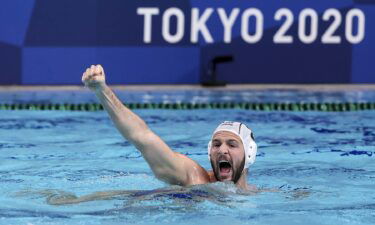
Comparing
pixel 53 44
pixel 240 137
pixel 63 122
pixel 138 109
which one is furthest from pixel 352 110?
pixel 240 137

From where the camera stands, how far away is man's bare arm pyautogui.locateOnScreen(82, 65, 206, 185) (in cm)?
372

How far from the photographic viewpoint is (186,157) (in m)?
4.37

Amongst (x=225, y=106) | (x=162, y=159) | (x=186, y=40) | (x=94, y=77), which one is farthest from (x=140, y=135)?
(x=186, y=40)

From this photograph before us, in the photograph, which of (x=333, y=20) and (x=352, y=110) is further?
(x=333, y=20)

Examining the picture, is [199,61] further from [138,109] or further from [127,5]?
[138,109]

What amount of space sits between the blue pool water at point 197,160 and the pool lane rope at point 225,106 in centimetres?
14

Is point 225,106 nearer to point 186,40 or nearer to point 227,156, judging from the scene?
point 186,40

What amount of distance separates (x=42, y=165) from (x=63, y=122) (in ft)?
6.18

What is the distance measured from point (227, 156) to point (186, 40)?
5.91 m

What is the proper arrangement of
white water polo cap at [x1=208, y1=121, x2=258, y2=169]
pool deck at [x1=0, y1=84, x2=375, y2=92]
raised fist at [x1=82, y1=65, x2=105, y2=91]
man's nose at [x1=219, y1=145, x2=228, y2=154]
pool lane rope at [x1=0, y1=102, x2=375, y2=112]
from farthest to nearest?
pool deck at [x1=0, y1=84, x2=375, y2=92], pool lane rope at [x1=0, y1=102, x2=375, y2=112], white water polo cap at [x1=208, y1=121, x2=258, y2=169], man's nose at [x1=219, y1=145, x2=228, y2=154], raised fist at [x1=82, y1=65, x2=105, y2=91]

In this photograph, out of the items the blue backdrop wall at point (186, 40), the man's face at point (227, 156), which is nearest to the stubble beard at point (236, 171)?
the man's face at point (227, 156)

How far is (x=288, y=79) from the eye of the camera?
411 inches

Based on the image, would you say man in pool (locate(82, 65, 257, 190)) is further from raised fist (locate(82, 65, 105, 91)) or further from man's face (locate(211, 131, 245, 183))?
raised fist (locate(82, 65, 105, 91))

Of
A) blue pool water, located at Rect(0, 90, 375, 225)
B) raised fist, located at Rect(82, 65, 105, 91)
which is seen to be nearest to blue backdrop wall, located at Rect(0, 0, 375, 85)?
blue pool water, located at Rect(0, 90, 375, 225)
